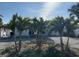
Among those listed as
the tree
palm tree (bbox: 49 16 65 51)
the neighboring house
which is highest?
the tree

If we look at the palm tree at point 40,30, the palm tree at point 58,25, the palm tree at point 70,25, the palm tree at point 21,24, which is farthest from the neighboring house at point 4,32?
the palm tree at point 70,25

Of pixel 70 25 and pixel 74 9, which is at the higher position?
pixel 74 9

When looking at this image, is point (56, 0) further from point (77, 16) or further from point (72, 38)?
point (72, 38)

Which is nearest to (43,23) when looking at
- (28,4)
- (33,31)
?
(33,31)

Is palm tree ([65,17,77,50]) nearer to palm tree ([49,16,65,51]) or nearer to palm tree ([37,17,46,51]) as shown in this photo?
palm tree ([49,16,65,51])

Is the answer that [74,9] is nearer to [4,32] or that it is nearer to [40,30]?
[40,30]

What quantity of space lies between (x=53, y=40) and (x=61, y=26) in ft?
0.55

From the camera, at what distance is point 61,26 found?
1.93m

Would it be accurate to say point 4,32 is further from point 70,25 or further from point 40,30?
point 70,25

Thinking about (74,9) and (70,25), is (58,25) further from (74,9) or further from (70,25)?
(74,9)

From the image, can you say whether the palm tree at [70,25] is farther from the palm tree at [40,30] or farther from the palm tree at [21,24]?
the palm tree at [21,24]

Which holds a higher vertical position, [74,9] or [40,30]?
[74,9]

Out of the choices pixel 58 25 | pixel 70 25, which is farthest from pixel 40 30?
pixel 70 25

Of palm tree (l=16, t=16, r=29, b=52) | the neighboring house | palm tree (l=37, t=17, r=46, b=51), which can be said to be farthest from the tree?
the neighboring house
